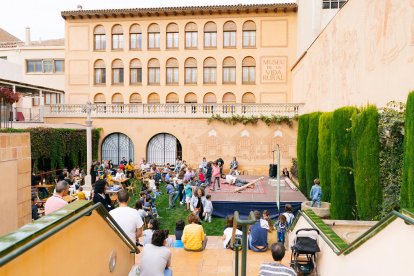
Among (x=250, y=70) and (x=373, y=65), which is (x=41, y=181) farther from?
(x=250, y=70)

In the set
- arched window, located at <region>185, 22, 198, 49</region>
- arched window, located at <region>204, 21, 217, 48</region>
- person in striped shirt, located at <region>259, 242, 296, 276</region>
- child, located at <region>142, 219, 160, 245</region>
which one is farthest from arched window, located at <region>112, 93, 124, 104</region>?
person in striped shirt, located at <region>259, 242, 296, 276</region>

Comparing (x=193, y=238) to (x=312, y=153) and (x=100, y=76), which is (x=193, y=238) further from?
(x=100, y=76)

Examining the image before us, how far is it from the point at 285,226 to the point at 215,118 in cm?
1762

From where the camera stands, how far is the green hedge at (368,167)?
36.4 ft

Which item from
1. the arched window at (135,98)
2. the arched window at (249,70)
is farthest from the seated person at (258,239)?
the arched window at (135,98)

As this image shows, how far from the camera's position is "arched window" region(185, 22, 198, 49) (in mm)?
34844

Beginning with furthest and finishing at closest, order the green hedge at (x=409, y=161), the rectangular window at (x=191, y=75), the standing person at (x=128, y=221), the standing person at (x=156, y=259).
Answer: the rectangular window at (x=191, y=75) < the green hedge at (x=409, y=161) < the standing person at (x=128, y=221) < the standing person at (x=156, y=259)

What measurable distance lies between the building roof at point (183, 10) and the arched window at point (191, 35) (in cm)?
113

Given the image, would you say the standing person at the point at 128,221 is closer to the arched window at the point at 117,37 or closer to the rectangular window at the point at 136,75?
the rectangular window at the point at 136,75

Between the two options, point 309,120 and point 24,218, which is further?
point 309,120

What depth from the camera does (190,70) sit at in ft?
116

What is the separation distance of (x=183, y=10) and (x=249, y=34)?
6268 millimetres

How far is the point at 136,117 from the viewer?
2955 centimetres

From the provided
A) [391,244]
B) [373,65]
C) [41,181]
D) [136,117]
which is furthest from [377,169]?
[136,117]
